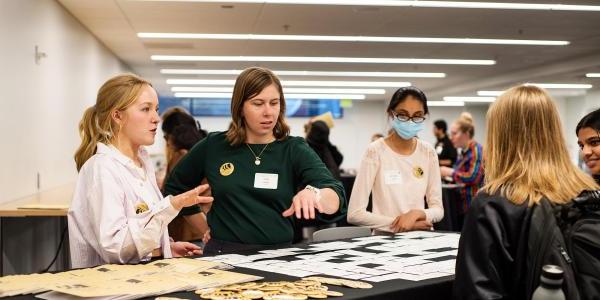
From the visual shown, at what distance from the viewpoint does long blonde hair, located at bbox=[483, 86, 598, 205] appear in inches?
63.1

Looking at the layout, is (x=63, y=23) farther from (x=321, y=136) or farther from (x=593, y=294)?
(x=593, y=294)

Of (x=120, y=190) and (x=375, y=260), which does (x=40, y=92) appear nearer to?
(x=120, y=190)

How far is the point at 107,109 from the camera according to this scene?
2.18 metres

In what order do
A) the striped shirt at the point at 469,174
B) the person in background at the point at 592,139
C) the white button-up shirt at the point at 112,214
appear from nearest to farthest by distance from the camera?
the white button-up shirt at the point at 112,214
the person in background at the point at 592,139
the striped shirt at the point at 469,174

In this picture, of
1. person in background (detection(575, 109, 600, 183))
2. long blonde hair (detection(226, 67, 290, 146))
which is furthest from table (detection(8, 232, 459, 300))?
person in background (detection(575, 109, 600, 183))

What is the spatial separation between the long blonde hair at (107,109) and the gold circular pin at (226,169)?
0.43m

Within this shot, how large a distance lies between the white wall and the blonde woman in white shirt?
2.76 meters

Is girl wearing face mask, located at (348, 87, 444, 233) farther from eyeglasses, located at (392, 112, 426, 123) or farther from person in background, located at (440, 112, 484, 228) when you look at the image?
person in background, located at (440, 112, 484, 228)

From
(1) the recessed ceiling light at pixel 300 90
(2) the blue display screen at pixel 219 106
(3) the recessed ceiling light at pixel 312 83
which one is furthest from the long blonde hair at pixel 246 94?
(2) the blue display screen at pixel 219 106

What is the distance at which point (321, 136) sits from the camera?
19.6 feet

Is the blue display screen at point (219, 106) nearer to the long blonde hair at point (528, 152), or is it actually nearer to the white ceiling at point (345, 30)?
the white ceiling at point (345, 30)

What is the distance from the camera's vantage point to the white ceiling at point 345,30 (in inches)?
289

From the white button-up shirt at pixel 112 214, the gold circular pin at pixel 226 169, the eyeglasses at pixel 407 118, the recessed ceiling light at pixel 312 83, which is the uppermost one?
the recessed ceiling light at pixel 312 83

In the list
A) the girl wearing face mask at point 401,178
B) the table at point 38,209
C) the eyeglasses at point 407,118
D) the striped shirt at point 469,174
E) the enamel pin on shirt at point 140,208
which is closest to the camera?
the enamel pin on shirt at point 140,208
